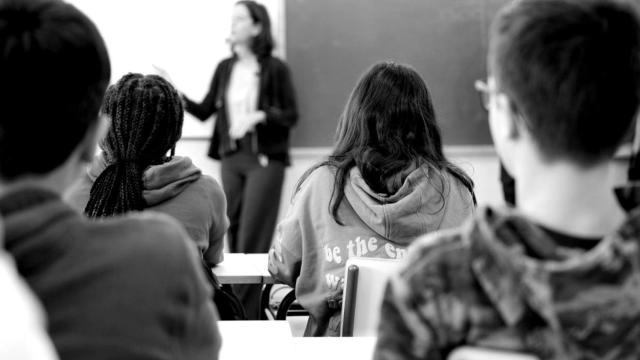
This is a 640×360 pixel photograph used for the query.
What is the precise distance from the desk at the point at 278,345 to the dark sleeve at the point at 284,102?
3269mm

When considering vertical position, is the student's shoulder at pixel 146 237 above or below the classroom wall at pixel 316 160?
above

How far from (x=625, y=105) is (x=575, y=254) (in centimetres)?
21

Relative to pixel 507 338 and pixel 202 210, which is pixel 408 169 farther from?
pixel 507 338

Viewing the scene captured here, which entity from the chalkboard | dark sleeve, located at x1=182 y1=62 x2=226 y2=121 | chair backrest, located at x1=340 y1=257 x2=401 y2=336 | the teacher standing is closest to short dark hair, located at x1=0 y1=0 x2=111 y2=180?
chair backrest, located at x1=340 y1=257 x2=401 y2=336

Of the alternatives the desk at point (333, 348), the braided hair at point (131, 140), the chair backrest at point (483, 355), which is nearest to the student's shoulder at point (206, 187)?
the braided hair at point (131, 140)

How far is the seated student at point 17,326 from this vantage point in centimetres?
62

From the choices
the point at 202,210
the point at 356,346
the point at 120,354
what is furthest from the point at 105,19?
the point at 120,354

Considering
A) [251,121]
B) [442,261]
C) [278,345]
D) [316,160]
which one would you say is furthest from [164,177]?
[316,160]

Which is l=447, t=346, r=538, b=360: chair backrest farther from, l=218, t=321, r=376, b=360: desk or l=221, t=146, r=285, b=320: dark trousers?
l=221, t=146, r=285, b=320: dark trousers

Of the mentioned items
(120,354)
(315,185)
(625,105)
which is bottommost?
(315,185)

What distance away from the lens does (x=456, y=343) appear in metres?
1.06

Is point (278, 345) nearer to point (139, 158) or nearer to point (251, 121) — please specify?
point (139, 158)

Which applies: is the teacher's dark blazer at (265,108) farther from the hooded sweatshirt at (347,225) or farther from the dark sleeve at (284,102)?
the hooded sweatshirt at (347,225)

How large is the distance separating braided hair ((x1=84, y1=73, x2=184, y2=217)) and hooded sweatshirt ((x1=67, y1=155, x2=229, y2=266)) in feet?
0.14
